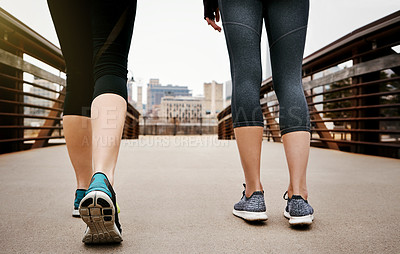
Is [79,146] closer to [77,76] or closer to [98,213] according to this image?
[77,76]

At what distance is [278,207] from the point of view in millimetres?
1040

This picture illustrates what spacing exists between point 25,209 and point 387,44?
3.54 meters

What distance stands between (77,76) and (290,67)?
0.83 m

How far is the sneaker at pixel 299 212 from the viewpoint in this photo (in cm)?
80

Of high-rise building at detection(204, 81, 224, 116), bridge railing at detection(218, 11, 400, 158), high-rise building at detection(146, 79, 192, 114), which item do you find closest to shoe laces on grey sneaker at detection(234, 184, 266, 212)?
bridge railing at detection(218, 11, 400, 158)

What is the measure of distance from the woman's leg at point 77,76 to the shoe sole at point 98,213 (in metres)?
0.38

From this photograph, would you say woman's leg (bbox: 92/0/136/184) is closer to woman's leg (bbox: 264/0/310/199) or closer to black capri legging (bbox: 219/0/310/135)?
black capri legging (bbox: 219/0/310/135)

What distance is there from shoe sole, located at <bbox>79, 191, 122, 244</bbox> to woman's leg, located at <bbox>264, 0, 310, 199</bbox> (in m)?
0.60

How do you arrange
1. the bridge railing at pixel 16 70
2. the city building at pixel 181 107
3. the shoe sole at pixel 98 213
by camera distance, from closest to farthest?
1. the shoe sole at pixel 98 213
2. the bridge railing at pixel 16 70
3. the city building at pixel 181 107

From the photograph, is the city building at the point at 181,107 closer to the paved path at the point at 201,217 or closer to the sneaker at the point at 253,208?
the paved path at the point at 201,217

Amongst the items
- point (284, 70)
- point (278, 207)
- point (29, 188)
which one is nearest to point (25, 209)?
point (29, 188)

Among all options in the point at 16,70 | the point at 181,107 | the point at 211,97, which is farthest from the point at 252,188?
the point at 181,107

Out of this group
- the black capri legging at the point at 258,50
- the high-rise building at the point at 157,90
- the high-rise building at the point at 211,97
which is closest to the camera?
the black capri legging at the point at 258,50

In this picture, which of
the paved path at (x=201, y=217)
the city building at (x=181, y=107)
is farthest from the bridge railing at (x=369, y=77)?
the city building at (x=181, y=107)
